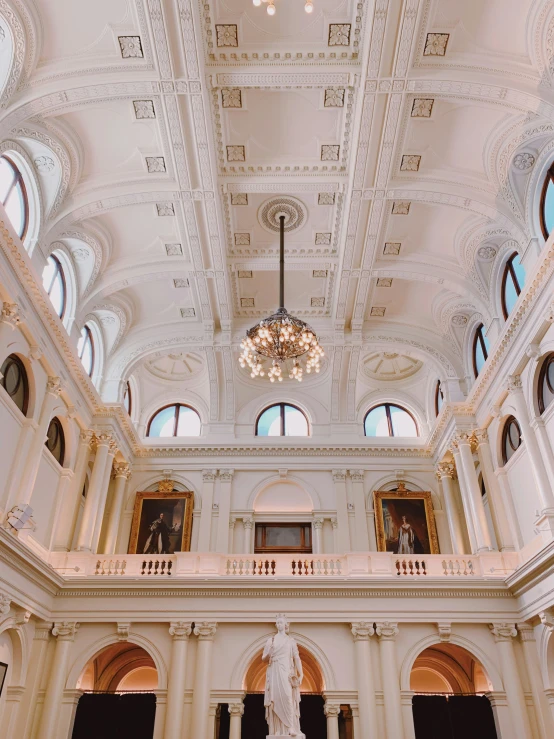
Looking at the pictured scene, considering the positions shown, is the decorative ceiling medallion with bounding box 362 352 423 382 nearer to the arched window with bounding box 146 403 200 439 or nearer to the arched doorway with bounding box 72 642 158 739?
the arched window with bounding box 146 403 200 439

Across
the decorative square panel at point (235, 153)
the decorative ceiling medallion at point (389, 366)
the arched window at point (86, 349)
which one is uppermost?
the decorative ceiling medallion at point (389, 366)

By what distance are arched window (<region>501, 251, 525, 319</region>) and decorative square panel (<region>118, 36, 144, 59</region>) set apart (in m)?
8.59

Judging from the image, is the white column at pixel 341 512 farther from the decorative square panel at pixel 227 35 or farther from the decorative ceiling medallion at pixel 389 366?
the decorative square panel at pixel 227 35

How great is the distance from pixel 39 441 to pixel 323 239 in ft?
26.3

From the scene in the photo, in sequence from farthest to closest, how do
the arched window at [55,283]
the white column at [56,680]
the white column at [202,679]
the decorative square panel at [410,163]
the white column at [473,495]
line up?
the white column at [473,495], the arched window at [55,283], the decorative square panel at [410,163], the white column at [202,679], the white column at [56,680]

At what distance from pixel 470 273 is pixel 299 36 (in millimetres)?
6793

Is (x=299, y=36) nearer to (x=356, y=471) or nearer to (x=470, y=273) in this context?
(x=470, y=273)

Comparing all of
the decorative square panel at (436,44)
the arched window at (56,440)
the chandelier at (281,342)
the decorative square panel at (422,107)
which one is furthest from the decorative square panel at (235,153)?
the arched window at (56,440)

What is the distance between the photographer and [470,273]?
46.7 feet

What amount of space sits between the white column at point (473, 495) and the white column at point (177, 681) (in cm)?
692

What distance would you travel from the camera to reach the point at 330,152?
12320 millimetres

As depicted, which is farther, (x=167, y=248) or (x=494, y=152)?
(x=167, y=248)

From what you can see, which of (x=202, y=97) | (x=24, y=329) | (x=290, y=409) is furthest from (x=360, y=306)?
(x=24, y=329)

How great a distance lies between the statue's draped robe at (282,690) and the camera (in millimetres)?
9453
